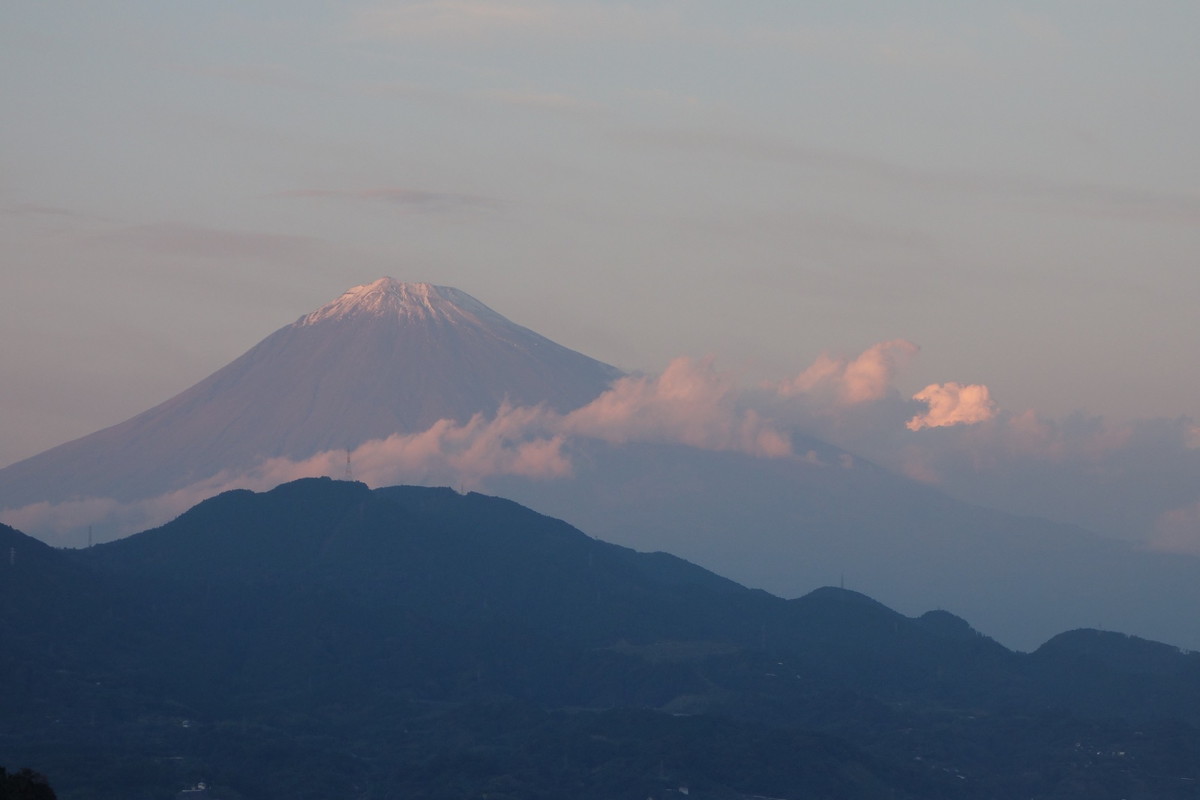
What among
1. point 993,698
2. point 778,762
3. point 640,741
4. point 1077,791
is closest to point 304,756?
point 640,741

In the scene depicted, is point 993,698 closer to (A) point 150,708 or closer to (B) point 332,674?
(B) point 332,674

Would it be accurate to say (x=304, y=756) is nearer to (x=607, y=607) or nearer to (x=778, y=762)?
(x=778, y=762)

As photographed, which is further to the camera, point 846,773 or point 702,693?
point 702,693

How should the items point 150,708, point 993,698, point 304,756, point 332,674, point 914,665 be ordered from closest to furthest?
1. point 304,756
2. point 150,708
3. point 332,674
4. point 993,698
5. point 914,665

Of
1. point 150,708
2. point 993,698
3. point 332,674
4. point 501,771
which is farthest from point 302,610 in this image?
point 993,698

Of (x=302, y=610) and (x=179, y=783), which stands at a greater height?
(x=302, y=610)

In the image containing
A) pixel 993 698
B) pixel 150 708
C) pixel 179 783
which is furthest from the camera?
pixel 993 698
